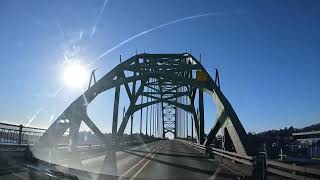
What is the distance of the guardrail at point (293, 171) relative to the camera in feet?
41.0

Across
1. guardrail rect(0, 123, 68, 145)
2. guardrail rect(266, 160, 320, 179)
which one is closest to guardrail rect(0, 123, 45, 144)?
guardrail rect(0, 123, 68, 145)

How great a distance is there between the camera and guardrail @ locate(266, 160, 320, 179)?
12509 mm

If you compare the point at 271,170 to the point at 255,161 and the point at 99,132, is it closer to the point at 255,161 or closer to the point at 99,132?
the point at 255,161

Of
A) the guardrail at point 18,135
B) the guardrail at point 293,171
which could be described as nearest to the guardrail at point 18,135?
the guardrail at point 18,135

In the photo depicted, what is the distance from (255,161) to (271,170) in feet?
5.52

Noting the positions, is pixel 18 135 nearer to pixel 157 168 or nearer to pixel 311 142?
pixel 157 168

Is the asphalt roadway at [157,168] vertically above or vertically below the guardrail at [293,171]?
below

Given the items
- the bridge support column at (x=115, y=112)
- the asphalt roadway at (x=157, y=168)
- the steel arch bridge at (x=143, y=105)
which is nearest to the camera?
the asphalt roadway at (x=157, y=168)

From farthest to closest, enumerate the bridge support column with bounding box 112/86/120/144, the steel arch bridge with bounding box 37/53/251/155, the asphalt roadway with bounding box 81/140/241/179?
the bridge support column with bounding box 112/86/120/144, the steel arch bridge with bounding box 37/53/251/155, the asphalt roadway with bounding box 81/140/241/179

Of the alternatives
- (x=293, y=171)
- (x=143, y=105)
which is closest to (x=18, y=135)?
(x=293, y=171)

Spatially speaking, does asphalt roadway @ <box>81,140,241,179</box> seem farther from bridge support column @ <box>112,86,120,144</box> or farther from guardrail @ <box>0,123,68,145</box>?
bridge support column @ <box>112,86,120,144</box>

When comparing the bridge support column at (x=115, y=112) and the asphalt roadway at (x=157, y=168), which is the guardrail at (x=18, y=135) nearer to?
the asphalt roadway at (x=157, y=168)

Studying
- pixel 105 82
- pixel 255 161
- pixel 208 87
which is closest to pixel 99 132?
pixel 105 82

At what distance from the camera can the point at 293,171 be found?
48.0 feet
